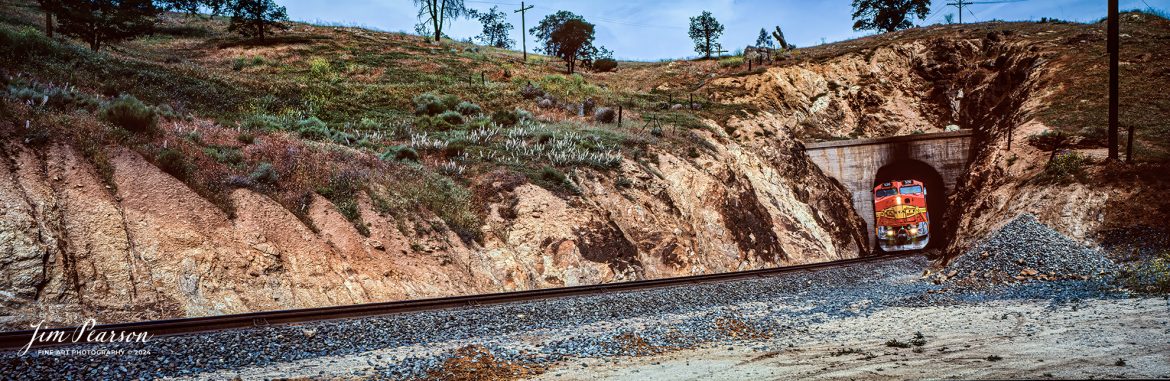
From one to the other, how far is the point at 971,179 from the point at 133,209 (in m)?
32.5

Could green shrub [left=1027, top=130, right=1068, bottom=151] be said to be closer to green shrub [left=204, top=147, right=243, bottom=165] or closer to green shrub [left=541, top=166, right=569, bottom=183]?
green shrub [left=541, top=166, right=569, bottom=183]

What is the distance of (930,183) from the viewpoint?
121 feet

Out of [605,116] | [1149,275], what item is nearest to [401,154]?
[605,116]

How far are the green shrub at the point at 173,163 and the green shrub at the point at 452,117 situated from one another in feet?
50.3

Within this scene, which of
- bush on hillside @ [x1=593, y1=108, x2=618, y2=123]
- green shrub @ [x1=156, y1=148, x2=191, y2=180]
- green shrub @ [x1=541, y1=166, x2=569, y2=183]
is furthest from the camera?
bush on hillside @ [x1=593, y1=108, x2=618, y2=123]

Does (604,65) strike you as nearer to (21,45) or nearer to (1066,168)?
(1066,168)

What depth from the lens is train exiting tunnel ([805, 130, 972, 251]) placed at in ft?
116

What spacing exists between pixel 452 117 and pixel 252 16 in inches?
1294

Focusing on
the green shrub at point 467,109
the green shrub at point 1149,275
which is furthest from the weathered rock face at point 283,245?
the green shrub at point 1149,275

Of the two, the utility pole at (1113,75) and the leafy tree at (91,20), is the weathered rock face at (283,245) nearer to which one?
the utility pole at (1113,75)

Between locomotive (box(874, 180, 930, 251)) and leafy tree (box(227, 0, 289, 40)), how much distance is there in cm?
4715

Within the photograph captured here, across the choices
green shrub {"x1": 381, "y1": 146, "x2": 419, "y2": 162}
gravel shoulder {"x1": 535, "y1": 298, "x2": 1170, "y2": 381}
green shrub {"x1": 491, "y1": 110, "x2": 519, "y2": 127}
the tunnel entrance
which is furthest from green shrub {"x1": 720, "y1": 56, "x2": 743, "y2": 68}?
gravel shoulder {"x1": 535, "y1": 298, "x2": 1170, "y2": 381}

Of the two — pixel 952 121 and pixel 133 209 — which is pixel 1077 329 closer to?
pixel 133 209

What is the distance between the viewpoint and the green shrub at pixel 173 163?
15.2 m
